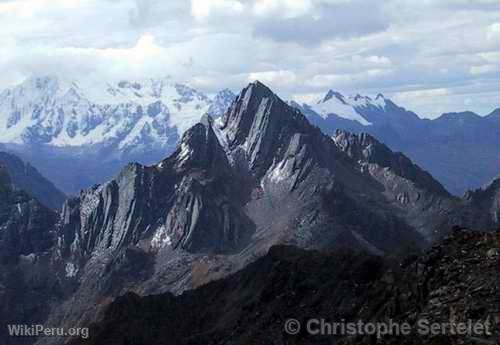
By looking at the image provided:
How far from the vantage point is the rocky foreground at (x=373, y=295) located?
9038 centimetres

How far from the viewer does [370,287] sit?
5778 inches

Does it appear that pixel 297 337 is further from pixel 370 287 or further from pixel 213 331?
pixel 213 331

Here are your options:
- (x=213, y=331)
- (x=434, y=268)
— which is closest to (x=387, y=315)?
(x=434, y=268)

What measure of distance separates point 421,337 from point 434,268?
17.0 metres

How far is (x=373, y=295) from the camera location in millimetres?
132625
